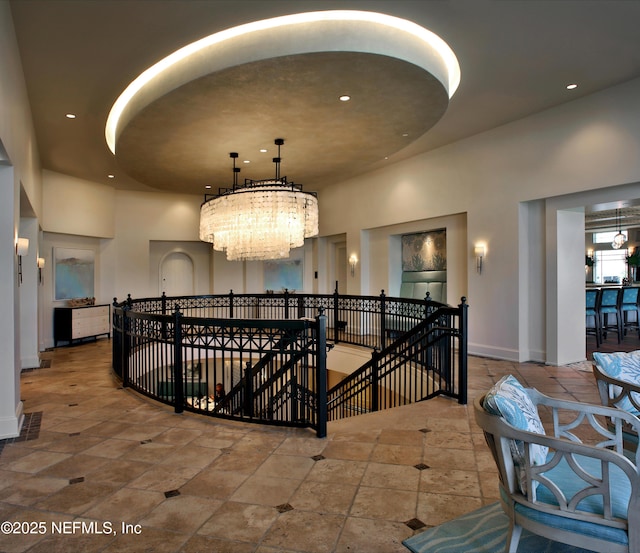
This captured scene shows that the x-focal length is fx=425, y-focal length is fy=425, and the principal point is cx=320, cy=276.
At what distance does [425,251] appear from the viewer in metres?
9.68

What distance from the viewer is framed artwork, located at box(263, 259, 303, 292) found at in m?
13.6

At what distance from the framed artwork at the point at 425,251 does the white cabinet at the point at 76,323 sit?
7699 millimetres

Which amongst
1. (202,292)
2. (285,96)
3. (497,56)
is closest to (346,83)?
(285,96)

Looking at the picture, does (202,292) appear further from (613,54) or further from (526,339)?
(613,54)

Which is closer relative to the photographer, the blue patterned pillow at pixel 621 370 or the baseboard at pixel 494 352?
the blue patterned pillow at pixel 621 370

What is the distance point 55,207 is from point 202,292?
5175mm

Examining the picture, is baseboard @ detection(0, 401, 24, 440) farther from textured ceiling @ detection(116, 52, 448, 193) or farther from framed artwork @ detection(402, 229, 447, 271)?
framed artwork @ detection(402, 229, 447, 271)

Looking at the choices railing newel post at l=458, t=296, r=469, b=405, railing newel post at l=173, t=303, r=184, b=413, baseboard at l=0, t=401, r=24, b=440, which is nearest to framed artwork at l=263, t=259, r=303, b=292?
railing newel post at l=173, t=303, r=184, b=413

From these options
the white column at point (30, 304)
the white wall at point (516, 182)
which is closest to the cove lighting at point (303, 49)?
the white wall at point (516, 182)

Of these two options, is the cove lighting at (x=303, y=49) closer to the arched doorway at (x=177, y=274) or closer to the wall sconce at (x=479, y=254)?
the wall sconce at (x=479, y=254)

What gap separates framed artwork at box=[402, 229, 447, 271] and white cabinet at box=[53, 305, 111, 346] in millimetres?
7699

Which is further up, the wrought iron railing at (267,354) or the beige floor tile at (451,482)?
the wrought iron railing at (267,354)

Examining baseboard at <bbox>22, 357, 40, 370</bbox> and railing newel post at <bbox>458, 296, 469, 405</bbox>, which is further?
baseboard at <bbox>22, 357, 40, 370</bbox>

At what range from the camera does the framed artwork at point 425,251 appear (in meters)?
9.25
